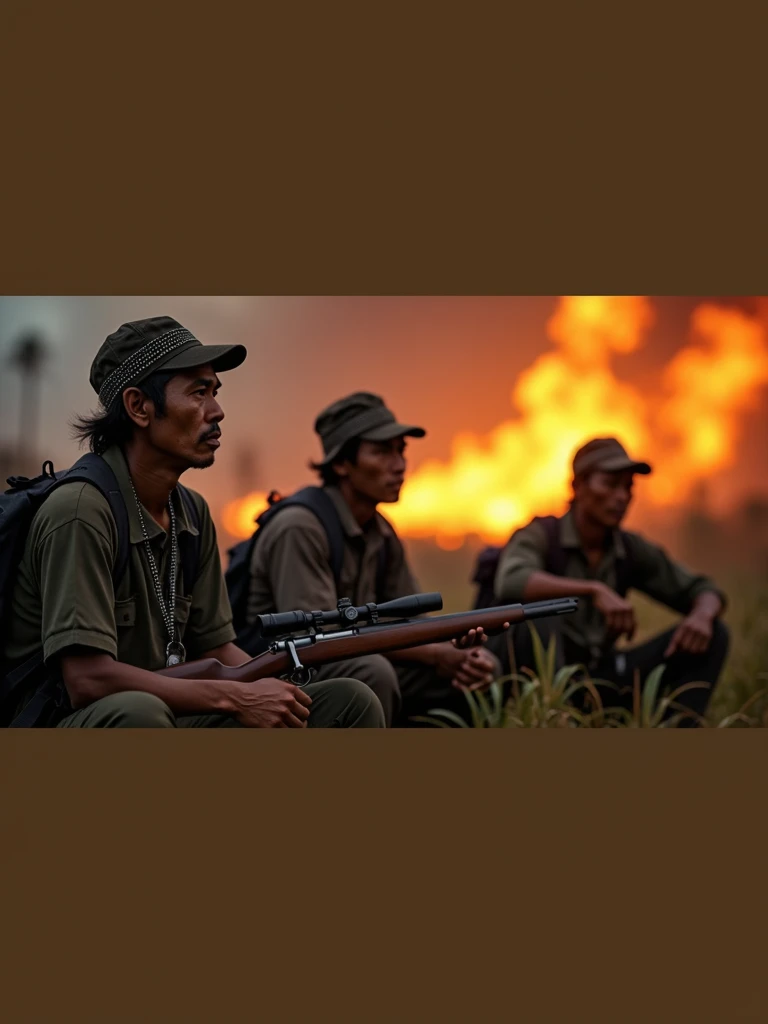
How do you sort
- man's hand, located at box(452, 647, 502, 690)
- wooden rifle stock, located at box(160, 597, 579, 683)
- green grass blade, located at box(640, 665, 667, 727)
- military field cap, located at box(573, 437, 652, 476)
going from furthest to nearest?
military field cap, located at box(573, 437, 652, 476)
green grass blade, located at box(640, 665, 667, 727)
man's hand, located at box(452, 647, 502, 690)
wooden rifle stock, located at box(160, 597, 579, 683)

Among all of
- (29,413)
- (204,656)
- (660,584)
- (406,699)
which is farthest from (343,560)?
(29,413)

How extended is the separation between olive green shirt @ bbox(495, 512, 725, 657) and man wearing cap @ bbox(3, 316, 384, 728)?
277 cm

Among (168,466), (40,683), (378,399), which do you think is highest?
(378,399)

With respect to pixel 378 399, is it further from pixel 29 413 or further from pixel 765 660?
pixel 765 660

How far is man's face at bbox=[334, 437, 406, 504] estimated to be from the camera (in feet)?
20.4

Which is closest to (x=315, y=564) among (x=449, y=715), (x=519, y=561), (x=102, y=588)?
(x=449, y=715)

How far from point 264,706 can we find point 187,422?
40.6 inches

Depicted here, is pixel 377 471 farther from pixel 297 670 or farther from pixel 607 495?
pixel 297 670

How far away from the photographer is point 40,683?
4.23 m

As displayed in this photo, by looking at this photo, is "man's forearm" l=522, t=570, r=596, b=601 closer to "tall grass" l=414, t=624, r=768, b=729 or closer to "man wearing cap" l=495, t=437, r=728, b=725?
"man wearing cap" l=495, t=437, r=728, b=725

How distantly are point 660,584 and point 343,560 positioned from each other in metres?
2.46

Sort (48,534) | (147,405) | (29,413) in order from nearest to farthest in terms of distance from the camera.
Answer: (48,534)
(147,405)
(29,413)

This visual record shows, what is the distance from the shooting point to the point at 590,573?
7.52m

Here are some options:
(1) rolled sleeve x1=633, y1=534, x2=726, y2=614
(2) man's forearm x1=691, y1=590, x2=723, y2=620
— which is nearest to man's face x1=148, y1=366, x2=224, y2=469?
(2) man's forearm x1=691, y1=590, x2=723, y2=620
